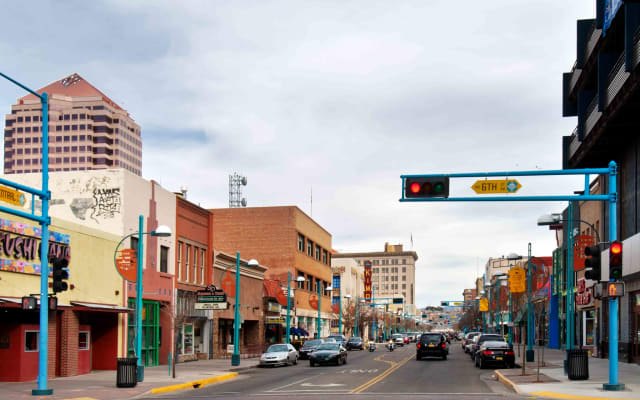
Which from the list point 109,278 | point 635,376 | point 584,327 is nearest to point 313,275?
point 584,327

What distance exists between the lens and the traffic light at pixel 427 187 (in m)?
21.2

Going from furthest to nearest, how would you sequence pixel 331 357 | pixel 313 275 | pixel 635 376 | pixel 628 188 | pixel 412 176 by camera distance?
pixel 313 275 < pixel 331 357 < pixel 628 188 < pixel 635 376 < pixel 412 176

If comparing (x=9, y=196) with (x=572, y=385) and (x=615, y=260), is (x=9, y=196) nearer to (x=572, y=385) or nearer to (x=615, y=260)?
(x=615, y=260)

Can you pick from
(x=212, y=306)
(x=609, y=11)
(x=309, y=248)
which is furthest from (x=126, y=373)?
(x=309, y=248)

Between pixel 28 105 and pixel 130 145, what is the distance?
24719 mm

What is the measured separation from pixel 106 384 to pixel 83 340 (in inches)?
261

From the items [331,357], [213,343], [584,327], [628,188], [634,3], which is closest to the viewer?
[634,3]

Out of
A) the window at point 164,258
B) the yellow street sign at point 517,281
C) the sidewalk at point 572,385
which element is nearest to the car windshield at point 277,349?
the window at point 164,258

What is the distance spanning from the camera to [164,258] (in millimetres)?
41750

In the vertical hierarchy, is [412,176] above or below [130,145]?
below

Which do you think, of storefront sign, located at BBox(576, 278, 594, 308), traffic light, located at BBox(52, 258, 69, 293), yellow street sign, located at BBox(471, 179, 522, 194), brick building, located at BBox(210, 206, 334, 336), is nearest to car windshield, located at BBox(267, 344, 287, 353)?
storefront sign, located at BBox(576, 278, 594, 308)

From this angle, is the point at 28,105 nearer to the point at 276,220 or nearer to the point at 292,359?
the point at 276,220

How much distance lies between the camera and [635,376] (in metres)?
28.2

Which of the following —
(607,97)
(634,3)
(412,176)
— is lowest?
(412,176)
